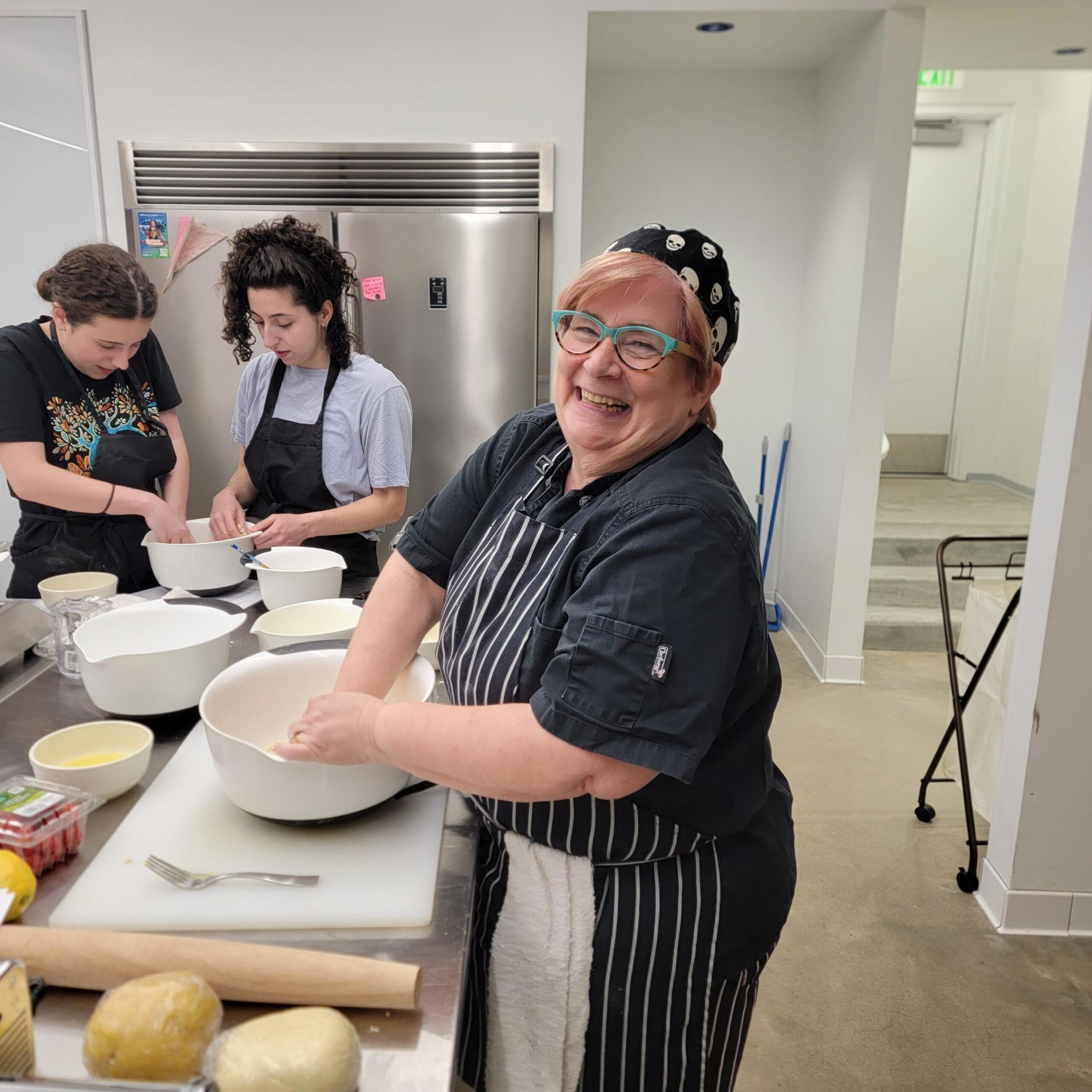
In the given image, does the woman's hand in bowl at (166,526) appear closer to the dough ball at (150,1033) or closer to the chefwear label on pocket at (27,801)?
the chefwear label on pocket at (27,801)

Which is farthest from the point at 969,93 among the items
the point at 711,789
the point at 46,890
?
the point at 46,890

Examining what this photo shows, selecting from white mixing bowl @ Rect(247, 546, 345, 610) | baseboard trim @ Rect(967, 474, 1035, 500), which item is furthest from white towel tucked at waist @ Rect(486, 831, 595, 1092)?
baseboard trim @ Rect(967, 474, 1035, 500)

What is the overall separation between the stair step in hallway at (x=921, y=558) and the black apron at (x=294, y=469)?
2.88 metres

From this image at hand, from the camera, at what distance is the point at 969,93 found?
17.8 feet

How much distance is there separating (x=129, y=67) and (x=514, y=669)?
3.46 m

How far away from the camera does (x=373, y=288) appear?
3.53m

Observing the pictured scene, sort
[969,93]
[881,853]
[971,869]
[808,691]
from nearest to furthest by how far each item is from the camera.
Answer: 1. [971,869]
2. [881,853]
3. [808,691]
4. [969,93]

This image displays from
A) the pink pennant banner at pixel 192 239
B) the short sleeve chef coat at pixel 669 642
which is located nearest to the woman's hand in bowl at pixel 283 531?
the short sleeve chef coat at pixel 669 642

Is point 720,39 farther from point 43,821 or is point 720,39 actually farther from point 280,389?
point 43,821

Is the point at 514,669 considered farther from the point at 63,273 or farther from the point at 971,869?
the point at 971,869

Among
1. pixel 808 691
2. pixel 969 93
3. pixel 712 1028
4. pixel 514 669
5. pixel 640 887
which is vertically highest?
pixel 969 93

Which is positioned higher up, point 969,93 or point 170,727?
point 969,93

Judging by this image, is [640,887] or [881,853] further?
[881,853]

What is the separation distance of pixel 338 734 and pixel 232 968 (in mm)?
250
